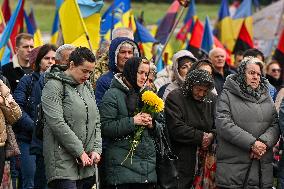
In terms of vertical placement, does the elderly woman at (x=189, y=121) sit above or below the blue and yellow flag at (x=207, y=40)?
below

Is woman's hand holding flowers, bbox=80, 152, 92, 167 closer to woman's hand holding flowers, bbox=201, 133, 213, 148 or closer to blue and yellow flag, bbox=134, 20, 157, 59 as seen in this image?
woman's hand holding flowers, bbox=201, 133, 213, 148

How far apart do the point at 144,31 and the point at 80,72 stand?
246 inches

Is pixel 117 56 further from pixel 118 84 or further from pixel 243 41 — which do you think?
pixel 243 41

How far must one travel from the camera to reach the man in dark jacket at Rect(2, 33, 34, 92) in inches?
385

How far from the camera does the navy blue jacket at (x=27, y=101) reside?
8.63m

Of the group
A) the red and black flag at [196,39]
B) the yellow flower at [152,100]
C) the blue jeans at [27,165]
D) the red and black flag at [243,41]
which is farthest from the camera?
the red and black flag at [243,41]

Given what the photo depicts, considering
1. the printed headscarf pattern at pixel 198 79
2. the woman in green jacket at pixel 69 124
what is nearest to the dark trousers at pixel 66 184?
the woman in green jacket at pixel 69 124

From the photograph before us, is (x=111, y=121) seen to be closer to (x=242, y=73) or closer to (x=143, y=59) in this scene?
(x=143, y=59)

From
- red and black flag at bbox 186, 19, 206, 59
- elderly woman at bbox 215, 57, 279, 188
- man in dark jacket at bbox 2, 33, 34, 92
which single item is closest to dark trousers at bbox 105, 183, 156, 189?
elderly woman at bbox 215, 57, 279, 188

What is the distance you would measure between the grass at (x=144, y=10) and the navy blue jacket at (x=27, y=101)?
28841mm

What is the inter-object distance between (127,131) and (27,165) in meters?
1.67

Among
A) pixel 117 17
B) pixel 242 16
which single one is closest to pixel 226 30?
pixel 242 16

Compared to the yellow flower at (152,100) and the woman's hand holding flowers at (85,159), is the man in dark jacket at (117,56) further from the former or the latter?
the woman's hand holding flowers at (85,159)

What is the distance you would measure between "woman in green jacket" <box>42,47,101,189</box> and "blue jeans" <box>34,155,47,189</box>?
0.78m
